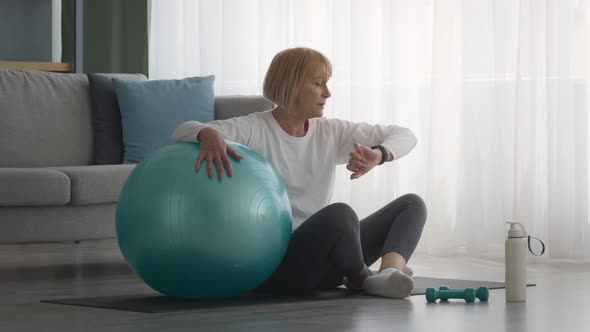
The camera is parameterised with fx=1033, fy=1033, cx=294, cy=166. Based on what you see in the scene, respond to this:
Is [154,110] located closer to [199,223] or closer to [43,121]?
[43,121]

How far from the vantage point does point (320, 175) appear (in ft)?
10.2

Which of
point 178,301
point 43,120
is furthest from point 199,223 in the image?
point 43,120

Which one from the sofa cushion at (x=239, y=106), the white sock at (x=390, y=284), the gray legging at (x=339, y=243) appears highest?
the sofa cushion at (x=239, y=106)

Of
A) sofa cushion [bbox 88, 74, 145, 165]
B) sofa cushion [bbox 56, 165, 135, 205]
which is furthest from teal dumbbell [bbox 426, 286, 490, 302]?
sofa cushion [bbox 88, 74, 145, 165]

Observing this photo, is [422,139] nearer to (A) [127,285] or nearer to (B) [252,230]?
(A) [127,285]

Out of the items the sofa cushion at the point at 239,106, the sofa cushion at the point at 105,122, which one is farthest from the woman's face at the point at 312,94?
the sofa cushion at the point at 105,122

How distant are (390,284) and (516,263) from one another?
13.9 inches

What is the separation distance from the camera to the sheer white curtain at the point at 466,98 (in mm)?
4277

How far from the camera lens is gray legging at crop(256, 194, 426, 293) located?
285 cm

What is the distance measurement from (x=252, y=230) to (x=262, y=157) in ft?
0.87

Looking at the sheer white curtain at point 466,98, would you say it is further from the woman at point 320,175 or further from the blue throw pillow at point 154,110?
the woman at point 320,175

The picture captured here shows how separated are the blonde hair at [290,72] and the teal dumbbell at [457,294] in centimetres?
68

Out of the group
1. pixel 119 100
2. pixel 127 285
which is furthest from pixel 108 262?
pixel 127 285

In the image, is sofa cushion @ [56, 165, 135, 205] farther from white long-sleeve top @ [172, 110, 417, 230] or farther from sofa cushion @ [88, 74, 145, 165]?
white long-sleeve top @ [172, 110, 417, 230]
